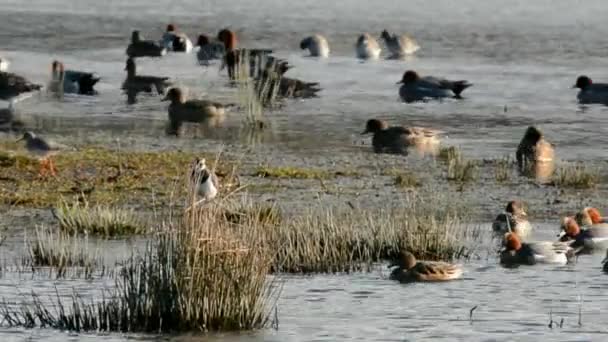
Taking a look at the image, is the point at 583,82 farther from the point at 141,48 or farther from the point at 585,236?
the point at 585,236

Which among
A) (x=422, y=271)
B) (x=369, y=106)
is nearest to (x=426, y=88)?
(x=369, y=106)

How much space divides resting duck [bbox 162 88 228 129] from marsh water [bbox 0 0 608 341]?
0.93 feet

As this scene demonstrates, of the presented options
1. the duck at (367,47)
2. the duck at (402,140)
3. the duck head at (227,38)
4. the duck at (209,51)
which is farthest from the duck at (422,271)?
the duck head at (227,38)

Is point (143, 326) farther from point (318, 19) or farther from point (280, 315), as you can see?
point (318, 19)

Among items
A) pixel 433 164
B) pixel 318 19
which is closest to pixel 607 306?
pixel 433 164

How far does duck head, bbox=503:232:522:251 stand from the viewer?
15.3 metres

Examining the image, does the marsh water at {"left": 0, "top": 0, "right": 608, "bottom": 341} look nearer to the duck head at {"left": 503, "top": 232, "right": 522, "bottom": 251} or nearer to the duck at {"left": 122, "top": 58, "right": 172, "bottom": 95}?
the duck head at {"left": 503, "top": 232, "right": 522, "bottom": 251}

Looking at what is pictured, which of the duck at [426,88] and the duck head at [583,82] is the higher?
the duck head at [583,82]

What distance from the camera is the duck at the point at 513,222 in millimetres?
16469

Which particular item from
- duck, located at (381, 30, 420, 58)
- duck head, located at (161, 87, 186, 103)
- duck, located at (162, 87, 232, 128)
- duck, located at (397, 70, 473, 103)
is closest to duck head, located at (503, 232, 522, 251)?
duck, located at (162, 87, 232, 128)

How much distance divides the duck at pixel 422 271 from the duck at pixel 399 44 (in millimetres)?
22721

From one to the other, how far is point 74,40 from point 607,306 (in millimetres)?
26372

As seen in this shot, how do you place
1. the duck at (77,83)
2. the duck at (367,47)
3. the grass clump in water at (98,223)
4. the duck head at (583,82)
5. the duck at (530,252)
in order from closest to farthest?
the duck at (530,252)
the grass clump in water at (98,223)
the duck at (77,83)
the duck head at (583,82)
the duck at (367,47)

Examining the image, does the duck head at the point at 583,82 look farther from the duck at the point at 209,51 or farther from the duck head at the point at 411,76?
the duck at the point at 209,51
